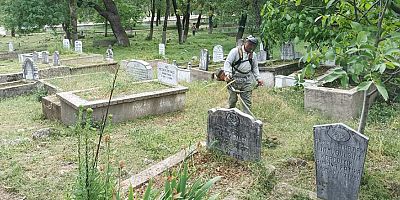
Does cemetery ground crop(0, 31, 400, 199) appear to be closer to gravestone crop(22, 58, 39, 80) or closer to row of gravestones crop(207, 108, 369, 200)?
row of gravestones crop(207, 108, 369, 200)

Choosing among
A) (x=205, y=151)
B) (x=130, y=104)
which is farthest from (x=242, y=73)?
(x=130, y=104)

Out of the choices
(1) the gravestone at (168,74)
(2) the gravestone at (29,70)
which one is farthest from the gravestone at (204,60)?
(2) the gravestone at (29,70)

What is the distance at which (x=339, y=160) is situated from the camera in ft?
14.6

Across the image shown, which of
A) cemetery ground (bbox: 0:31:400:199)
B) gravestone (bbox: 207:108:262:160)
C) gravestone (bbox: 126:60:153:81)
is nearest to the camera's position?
cemetery ground (bbox: 0:31:400:199)

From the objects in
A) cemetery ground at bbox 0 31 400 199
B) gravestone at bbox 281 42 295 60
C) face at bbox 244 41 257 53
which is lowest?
cemetery ground at bbox 0 31 400 199

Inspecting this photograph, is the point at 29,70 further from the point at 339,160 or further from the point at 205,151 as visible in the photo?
the point at 339,160

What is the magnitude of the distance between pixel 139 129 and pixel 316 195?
4086mm

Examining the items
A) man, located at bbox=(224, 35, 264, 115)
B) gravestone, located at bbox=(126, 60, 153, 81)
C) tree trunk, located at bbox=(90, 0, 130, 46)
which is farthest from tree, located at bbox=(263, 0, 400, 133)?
tree trunk, located at bbox=(90, 0, 130, 46)

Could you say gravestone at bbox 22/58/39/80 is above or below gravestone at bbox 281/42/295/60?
below

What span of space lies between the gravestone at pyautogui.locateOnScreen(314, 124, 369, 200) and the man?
276cm

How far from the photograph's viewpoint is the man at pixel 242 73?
23.8 ft

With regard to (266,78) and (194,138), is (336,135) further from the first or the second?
(266,78)

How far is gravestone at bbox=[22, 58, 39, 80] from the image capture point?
12773 mm

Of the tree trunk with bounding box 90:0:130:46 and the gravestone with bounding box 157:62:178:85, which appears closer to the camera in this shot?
the gravestone with bounding box 157:62:178:85
